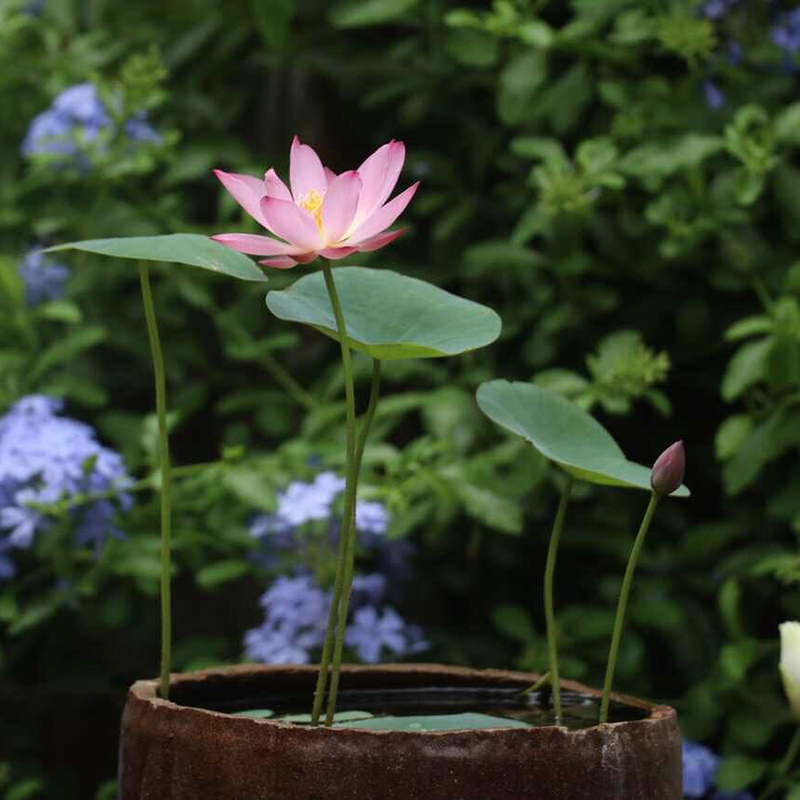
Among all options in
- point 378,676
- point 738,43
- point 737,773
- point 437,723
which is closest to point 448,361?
point 738,43

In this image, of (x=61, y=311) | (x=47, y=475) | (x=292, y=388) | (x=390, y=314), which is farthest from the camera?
(x=292, y=388)

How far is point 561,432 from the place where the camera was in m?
0.91

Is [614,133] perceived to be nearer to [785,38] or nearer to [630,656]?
[785,38]

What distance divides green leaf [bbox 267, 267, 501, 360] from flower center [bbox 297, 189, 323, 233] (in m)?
0.06

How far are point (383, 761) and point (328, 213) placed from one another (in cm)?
30

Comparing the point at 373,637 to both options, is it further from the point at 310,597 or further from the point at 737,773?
the point at 737,773

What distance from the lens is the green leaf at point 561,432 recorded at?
2.77 ft

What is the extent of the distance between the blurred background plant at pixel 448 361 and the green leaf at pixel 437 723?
2.28ft

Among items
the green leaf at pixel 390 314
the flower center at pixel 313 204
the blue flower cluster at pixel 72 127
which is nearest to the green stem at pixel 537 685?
the green leaf at pixel 390 314

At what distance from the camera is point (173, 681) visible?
89cm

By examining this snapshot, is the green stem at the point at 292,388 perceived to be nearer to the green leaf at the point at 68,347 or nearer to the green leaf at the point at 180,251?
the green leaf at the point at 68,347

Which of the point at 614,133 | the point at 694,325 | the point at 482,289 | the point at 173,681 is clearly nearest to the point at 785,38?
the point at 614,133

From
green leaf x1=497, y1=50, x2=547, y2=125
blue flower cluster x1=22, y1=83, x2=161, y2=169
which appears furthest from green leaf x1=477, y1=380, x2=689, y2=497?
blue flower cluster x1=22, y1=83, x2=161, y2=169

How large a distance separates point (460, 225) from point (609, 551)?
0.55 metres
